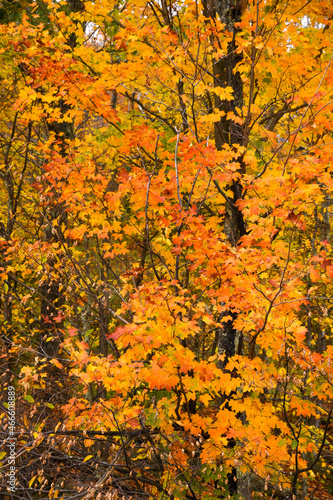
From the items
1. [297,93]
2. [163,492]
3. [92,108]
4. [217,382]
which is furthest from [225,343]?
[92,108]

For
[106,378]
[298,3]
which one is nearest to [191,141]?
[298,3]

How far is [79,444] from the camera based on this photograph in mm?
5500

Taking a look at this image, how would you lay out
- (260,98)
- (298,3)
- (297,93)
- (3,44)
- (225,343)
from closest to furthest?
(297,93), (298,3), (225,343), (260,98), (3,44)

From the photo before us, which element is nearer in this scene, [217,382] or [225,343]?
[217,382]

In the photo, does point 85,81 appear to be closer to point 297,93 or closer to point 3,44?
point 297,93

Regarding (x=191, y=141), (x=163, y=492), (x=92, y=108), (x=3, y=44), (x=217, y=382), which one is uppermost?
(x=3, y=44)

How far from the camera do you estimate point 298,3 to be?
4.62 m

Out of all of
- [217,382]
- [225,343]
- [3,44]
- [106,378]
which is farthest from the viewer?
[3,44]

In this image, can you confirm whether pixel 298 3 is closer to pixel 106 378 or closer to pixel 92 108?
pixel 92 108

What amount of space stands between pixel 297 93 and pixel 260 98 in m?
1.12

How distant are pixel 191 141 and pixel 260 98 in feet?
6.78

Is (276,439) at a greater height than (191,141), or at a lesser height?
lesser

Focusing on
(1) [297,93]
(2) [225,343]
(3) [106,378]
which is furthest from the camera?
(2) [225,343]

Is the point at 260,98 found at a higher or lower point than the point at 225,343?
higher
